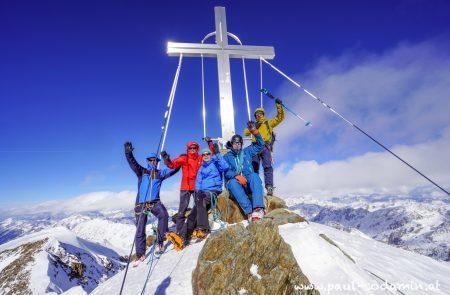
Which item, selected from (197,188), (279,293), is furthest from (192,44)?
(279,293)

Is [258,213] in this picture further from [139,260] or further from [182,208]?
[139,260]

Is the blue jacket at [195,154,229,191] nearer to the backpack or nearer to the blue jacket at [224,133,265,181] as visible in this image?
the blue jacket at [224,133,265,181]

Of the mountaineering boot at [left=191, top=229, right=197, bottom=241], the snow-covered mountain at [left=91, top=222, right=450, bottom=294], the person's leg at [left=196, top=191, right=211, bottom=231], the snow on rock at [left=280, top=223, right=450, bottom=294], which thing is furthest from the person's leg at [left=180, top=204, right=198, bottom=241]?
the snow on rock at [left=280, top=223, right=450, bottom=294]

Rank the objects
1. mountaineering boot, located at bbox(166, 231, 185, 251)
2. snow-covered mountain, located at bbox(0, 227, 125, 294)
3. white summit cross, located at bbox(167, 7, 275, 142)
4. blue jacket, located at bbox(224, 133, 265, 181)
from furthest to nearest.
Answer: snow-covered mountain, located at bbox(0, 227, 125, 294) < white summit cross, located at bbox(167, 7, 275, 142) < blue jacket, located at bbox(224, 133, 265, 181) < mountaineering boot, located at bbox(166, 231, 185, 251)

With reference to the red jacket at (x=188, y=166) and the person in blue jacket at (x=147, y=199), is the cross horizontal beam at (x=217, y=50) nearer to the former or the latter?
the red jacket at (x=188, y=166)

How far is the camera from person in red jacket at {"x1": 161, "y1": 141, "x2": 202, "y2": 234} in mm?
10375

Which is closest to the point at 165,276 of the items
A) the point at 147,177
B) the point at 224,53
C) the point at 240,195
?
the point at 240,195

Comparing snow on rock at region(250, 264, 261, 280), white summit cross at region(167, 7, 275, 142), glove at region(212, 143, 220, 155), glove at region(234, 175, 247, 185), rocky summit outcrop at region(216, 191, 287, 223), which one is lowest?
snow on rock at region(250, 264, 261, 280)

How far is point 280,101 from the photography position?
1162 cm

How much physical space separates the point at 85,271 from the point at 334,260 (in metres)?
50.9

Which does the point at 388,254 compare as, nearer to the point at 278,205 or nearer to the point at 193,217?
the point at 278,205

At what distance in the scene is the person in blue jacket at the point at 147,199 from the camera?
9.18 meters

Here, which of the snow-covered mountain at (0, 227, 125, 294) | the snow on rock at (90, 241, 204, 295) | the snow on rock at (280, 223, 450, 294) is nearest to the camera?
the snow on rock at (280, 223, 450, 294)

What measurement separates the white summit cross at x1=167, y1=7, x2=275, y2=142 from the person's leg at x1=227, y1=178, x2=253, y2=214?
2.28 m
